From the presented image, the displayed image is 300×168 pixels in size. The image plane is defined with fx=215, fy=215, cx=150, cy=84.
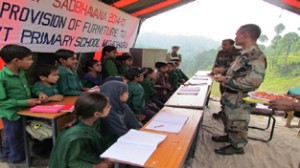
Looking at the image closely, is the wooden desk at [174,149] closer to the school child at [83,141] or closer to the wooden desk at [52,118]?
the school child at [83,141]

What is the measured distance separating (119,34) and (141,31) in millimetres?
1477

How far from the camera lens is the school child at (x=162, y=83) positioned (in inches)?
151

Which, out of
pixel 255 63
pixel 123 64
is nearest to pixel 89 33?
pixel 123 64

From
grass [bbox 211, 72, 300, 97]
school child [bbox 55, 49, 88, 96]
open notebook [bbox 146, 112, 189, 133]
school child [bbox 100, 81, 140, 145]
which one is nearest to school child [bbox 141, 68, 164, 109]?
school child [bbox 55, 49, 88, 96]

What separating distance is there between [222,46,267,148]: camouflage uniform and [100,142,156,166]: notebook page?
4.71 feet

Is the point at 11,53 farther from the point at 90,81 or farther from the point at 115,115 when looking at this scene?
the point at 90,81

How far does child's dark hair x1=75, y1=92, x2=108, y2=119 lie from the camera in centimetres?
140

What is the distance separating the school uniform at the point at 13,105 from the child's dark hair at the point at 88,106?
3.09 ft

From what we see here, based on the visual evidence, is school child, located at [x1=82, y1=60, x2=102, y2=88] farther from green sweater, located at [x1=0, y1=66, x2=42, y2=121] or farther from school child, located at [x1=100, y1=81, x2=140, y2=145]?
school child, located at [x1=100, y1=81, x2=140, y2=145]

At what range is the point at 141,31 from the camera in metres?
6.40

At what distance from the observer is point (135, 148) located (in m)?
1.29

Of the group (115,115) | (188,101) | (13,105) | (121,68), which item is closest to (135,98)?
(188,101)

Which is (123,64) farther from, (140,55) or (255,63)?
(255,63)

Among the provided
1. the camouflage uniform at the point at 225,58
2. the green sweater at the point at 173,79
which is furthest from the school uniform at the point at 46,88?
the camouflage uniform at the point at 225,58
